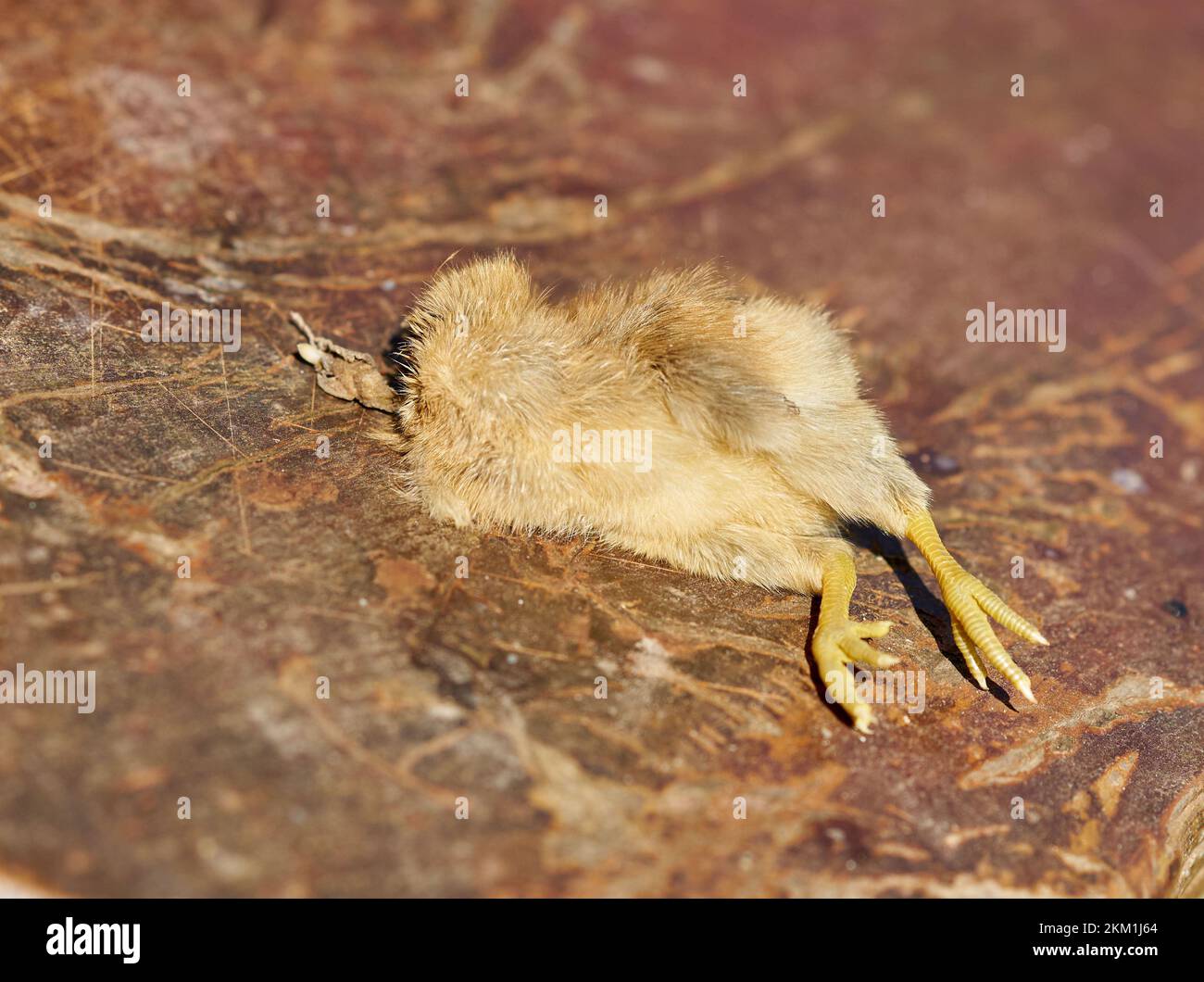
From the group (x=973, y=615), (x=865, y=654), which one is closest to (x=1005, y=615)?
(x=973, y=615)

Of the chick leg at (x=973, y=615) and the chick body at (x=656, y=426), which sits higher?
the chick body at (x=656, y=426)

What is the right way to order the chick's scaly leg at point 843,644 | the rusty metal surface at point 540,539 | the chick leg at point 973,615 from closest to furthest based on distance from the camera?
the rusty metal surface at point 540,539, the chick's scaly leg at point 843,644, the chick leg at point 973,615

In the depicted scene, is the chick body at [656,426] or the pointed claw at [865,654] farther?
the chick body at [656,426]

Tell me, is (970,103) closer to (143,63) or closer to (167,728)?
(143,63)

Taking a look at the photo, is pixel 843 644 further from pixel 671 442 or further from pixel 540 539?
pixel 540 539

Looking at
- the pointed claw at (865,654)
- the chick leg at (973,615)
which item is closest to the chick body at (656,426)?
the chick leg at (973,615)

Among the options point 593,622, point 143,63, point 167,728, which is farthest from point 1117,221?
point 167,728

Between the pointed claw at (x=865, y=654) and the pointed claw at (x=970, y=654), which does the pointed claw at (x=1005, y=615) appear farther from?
the pointed claw at (x=865, y=654)
